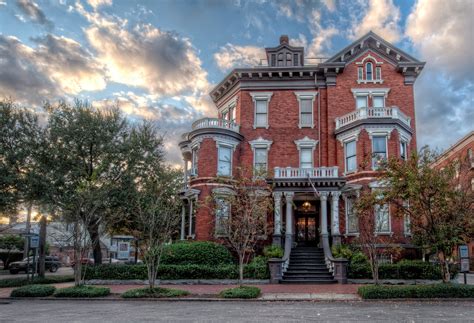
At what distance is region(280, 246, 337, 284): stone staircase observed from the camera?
21.0 m

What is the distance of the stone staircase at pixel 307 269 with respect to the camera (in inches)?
827

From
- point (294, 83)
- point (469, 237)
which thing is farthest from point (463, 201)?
point (294, 83)

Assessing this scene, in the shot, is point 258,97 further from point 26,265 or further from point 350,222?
point 26,265

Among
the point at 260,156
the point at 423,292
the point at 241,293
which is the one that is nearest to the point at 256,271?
the point at 241,293

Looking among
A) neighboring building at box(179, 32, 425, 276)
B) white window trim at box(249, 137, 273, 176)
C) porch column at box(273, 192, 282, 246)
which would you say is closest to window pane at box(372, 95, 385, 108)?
neighboring building at box(179, 32, 425, 276)

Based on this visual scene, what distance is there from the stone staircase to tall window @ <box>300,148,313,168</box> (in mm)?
5932

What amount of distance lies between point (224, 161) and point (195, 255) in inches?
283

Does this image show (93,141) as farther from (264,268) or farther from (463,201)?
(463,201)

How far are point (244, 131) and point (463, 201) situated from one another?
623 inches

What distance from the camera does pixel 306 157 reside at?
2789 cm

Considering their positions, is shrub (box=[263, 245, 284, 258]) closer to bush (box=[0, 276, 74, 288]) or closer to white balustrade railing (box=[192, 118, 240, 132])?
white balustrade railing (box=[192, 118, 240, 132])

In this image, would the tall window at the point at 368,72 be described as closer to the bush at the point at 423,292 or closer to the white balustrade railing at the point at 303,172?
the white balustrade railing at the point at 303,172

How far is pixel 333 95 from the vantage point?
27.9 metres

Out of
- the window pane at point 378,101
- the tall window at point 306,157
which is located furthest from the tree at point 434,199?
the window pane at point 378,101
